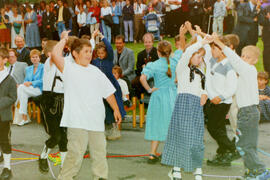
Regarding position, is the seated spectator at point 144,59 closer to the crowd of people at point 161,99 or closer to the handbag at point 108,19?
the crowd of people at point 161,99

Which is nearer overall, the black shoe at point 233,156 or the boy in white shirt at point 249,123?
the boy in white shirt at point 249,123

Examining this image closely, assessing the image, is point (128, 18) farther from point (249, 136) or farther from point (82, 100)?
point (82, 100)

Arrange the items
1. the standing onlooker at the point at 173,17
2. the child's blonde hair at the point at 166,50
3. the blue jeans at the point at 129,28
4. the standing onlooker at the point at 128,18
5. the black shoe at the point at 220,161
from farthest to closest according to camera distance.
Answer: the standing onlooker at the point at 173,17 < the blue jeans at the point at 129,28 < the standing onlooker at the point at 128,18 < the child's blonde hair at the point at 166,50 < the black shoe at the point at 220,161

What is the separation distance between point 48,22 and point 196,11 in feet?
22.4

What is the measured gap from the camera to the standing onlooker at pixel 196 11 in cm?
1808

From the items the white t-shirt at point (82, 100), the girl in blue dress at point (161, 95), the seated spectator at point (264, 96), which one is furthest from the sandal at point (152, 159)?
the seated spectator at point (264, 96)

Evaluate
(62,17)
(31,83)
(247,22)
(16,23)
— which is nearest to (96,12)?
(62,17)

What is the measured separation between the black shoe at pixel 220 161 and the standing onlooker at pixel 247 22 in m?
7.03

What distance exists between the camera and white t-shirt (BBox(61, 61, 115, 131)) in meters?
4.78

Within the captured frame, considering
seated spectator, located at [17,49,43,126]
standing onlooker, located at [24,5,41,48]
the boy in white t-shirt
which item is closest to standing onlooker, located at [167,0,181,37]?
standing onlooker, located at [24,5,41,48]

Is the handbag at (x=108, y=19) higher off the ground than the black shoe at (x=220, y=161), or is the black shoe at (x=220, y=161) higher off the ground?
the handbag at (x=108, y=19)

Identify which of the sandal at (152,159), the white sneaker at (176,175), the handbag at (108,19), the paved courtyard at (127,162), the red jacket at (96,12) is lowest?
the paved courtyard at (127,162)

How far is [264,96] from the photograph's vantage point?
30.7 feet

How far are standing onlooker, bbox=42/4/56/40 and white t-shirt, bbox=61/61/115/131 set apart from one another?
1542 cm
